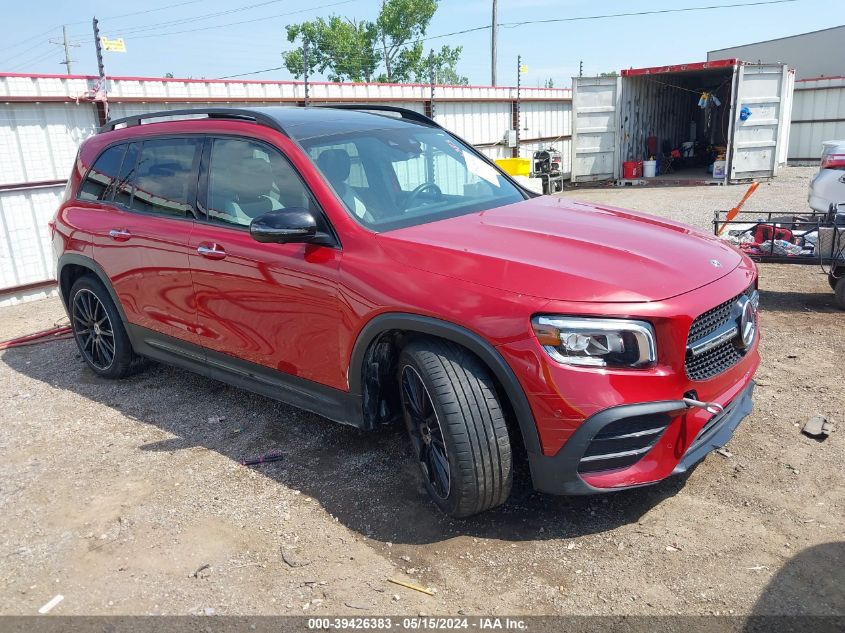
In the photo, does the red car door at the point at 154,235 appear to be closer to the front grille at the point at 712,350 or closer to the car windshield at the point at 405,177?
the car windshield at the point at 405,177

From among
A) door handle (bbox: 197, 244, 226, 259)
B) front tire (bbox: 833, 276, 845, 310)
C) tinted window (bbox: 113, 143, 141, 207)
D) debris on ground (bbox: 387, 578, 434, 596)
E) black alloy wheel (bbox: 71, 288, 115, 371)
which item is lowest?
debris on ground (bbox: 387, 578, 434, 596)

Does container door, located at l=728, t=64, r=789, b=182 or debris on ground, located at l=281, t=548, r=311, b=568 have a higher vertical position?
container door, located at l=728, t=64, r=789, b=182

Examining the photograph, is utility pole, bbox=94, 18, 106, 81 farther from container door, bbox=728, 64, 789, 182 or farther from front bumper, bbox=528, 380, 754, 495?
container door, bbox=728, 64, 789, 182

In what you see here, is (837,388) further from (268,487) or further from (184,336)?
(184,336)

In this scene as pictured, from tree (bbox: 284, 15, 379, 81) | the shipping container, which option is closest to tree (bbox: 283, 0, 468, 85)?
tree (bbox: 284, 15, 379, 81)

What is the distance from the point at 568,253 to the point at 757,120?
16727 mm

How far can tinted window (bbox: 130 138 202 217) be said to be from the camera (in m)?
4.34

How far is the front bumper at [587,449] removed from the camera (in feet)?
8.91

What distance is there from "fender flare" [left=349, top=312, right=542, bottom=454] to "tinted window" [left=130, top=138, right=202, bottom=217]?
1870 millimetres

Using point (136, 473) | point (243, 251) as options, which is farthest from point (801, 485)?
point (136, 473)

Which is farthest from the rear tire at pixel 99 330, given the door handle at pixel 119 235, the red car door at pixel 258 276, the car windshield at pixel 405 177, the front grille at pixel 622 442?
the front grille at pixel 622 442

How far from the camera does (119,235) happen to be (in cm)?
475

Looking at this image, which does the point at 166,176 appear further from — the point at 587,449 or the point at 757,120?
the point at 757,120

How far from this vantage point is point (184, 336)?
176 inches
